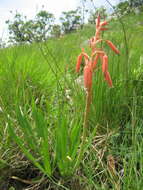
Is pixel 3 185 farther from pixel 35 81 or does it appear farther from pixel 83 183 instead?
pixel 35 81

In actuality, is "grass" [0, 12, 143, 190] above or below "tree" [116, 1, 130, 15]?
below

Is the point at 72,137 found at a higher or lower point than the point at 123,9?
lower

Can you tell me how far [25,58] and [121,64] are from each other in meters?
0.99

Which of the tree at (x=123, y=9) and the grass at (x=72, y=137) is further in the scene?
the tree at (x=123, y=9)

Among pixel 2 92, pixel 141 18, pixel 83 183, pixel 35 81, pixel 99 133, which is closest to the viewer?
pixel 83 183

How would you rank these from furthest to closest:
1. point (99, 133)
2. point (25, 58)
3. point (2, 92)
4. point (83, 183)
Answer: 1. point (25, 58)
2. point (2, 92)
3. point (99, 133)
4. point (83, 183)

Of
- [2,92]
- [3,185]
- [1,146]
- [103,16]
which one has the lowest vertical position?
[3,185]

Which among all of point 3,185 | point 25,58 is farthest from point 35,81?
point 3,185

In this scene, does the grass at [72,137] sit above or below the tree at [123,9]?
below

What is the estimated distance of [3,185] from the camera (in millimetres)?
1024

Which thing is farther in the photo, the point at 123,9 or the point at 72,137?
the point at 123,9

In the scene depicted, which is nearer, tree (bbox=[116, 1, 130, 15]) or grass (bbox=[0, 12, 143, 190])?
grass (bbox=[0, 12, 143, 190])

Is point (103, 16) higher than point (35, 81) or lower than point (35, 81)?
higher

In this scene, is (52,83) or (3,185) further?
(52,83)
